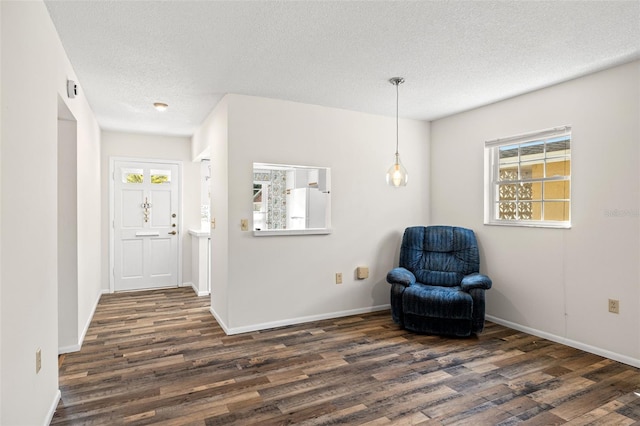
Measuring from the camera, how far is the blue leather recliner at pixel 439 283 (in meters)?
3.58

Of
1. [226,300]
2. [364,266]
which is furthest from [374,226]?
[226,300]

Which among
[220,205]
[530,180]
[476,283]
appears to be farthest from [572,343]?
[220,205]

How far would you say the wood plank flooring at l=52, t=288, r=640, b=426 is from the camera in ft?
7.51

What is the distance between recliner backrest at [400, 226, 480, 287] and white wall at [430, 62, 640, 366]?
0.87ft

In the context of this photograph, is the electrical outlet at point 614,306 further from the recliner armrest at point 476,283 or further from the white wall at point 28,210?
the white wall at point 28,210

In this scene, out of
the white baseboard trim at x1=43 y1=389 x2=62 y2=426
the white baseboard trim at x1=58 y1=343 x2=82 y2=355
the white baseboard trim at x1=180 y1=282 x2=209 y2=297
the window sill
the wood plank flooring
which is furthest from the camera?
the white baseboard trim at x1=180 y1=282 x2=209 y2=297

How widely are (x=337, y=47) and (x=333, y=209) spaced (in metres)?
1.99

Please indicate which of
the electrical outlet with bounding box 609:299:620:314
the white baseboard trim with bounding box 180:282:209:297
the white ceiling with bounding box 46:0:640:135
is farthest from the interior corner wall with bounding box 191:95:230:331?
the electrical outlet with bounding box 609:299:620:314

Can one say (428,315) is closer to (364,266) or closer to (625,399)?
(364,266)

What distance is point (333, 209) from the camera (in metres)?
4.32

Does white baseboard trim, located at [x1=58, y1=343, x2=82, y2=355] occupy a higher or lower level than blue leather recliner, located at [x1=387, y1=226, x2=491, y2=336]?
lower

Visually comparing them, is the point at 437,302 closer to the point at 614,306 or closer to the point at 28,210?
the point at 614,306

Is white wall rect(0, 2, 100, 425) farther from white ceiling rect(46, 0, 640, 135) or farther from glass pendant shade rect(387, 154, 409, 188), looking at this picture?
glass pendant shade rect(387, 154, 409, 188)

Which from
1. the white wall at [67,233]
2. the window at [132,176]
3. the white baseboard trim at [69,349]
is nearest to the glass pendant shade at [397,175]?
the white wall at [67,233]
